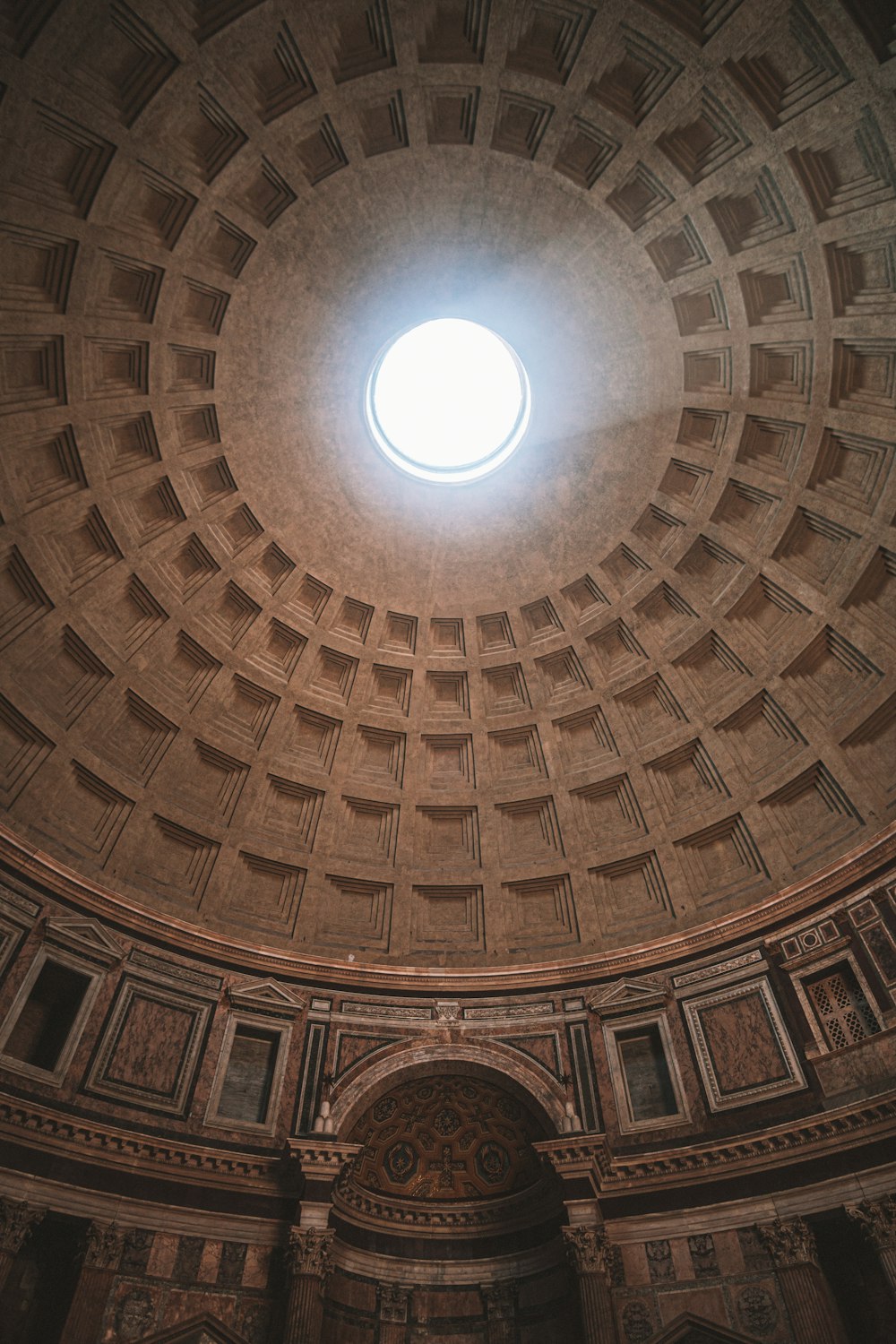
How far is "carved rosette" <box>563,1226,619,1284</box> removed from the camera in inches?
647

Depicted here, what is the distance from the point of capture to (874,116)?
15.7m

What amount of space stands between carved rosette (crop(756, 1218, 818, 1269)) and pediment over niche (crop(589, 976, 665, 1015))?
5108 millimetres

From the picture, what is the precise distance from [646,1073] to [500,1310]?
19.0 feet

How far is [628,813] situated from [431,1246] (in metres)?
11.5

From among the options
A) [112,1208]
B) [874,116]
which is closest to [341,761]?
[112,1208]

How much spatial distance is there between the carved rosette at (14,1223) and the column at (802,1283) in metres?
13.4

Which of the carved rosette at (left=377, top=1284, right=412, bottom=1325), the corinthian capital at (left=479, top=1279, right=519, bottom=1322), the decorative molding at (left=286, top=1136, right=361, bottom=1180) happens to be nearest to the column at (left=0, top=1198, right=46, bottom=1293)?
the decorative molding at (left=286, top=1136, right=361, bottom=1180)

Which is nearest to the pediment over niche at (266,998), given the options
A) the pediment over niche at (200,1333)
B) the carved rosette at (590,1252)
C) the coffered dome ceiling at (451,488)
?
the coffered dome ceiling at (451,488)

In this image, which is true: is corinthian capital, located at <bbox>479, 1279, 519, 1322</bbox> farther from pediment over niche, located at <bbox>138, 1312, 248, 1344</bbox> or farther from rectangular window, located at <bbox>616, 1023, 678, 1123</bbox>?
pediment over niche, located at <bbox>138, 1312, 248, 1344</bbox>

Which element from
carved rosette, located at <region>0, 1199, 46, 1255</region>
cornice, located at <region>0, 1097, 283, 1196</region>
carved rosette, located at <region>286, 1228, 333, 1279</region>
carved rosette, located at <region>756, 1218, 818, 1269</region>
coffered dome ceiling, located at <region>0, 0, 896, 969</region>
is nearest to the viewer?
carved rosette, located at <region>0, 1199, 46, 1255</region>

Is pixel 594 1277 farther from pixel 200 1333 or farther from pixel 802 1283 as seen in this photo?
pixel 200 1333

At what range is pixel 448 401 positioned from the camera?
88.7 feet

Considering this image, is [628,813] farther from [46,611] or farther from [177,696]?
[46,611]

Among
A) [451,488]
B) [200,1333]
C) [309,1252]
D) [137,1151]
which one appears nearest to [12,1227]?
[137,1151]
